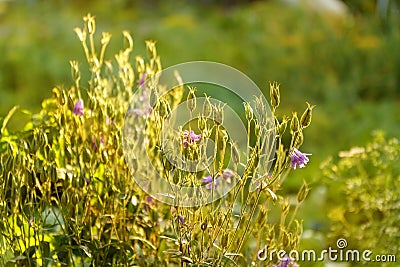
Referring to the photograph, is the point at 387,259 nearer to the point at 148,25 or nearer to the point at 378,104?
the point at 378,104

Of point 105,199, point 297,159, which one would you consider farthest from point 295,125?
point 105,199

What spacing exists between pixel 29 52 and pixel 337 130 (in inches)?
82.1

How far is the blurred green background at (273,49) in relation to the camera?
4039mm

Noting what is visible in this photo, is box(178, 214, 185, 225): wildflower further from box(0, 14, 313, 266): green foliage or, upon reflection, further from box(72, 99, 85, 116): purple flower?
box(72, 99, 85, 116): purple flower

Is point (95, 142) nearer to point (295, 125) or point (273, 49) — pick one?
point (295, 125)

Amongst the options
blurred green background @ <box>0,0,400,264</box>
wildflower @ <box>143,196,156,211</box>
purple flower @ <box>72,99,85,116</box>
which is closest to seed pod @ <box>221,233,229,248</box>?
wildflower @ <box>143,196,156,211</box>

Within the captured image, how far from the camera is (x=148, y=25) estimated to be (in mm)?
5516

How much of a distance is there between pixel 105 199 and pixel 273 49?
338 centimetres

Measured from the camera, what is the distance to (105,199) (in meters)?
1.39

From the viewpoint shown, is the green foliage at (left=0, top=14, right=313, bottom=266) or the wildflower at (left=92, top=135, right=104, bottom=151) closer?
the green foliage at (left=0, top=14, right=313, bottom=266)

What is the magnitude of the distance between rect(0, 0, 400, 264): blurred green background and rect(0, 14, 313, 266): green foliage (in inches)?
78.0

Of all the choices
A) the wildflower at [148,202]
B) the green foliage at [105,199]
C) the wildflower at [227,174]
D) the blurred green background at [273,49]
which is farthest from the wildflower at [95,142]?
the blurred green background at [273,49]

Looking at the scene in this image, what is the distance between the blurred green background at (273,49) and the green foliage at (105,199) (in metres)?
1.98

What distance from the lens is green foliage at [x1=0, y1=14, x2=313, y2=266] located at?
121cm
